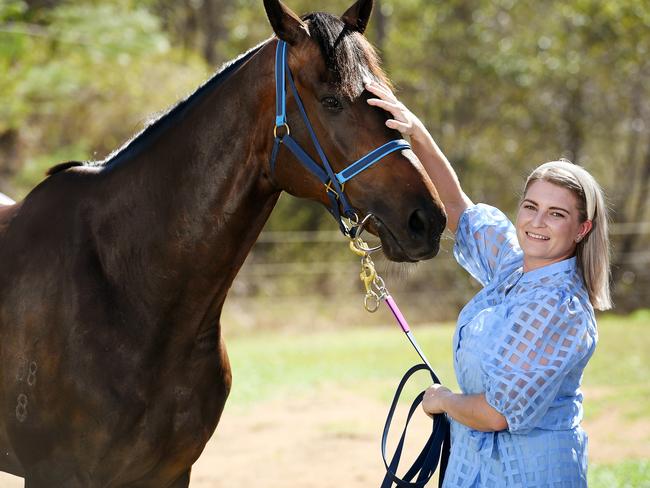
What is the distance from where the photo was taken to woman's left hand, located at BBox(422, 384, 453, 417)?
2.61 metres

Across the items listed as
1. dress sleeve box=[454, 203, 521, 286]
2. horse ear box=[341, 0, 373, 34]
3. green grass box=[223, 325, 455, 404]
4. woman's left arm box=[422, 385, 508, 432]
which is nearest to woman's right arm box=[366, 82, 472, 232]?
dress sleeve box=[454, 203, 521, 286]

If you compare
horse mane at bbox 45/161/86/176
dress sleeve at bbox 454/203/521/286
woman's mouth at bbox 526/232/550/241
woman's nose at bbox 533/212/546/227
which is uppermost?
horse mane at bbox 45/161/86/176

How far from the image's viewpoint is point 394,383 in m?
10.0

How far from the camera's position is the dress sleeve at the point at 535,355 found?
2348 mm

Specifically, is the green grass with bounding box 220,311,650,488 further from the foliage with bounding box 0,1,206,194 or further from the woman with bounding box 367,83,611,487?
the foliage with bounding box 0,1,206,194

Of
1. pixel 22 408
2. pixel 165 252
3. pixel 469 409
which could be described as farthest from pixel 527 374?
pixel 22 408

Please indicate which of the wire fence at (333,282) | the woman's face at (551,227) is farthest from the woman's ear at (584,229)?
the wire fence at (333,282)

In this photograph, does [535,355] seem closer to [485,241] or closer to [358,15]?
[485,241]

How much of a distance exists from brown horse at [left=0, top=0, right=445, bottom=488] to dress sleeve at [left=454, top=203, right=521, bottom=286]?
344 mm

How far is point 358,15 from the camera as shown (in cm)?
295

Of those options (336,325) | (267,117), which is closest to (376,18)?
(336,325)

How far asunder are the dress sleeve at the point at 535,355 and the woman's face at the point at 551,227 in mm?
169

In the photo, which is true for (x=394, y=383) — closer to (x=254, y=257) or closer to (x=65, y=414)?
(x=65, y=414)

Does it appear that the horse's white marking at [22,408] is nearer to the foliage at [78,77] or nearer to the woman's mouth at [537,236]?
the woman's mouth at [537,236]
